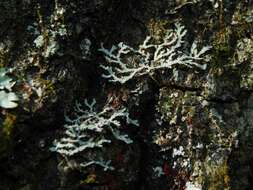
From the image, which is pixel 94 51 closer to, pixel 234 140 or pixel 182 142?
pixel 182 142

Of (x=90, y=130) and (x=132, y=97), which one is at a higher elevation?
(x=132, y=97)

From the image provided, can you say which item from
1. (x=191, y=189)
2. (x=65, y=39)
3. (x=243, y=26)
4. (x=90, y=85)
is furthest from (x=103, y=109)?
(x=243, y=26)

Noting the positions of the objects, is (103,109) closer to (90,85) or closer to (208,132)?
(90,85)

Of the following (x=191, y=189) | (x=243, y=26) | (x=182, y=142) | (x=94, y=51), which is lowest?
(x=191, y=189)

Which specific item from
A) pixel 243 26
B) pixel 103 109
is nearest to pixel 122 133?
pixel 103 109

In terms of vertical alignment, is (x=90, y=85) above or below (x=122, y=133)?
above

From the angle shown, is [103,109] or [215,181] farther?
[103,109]
